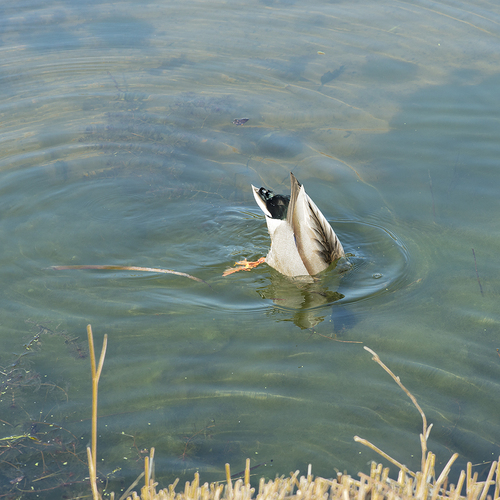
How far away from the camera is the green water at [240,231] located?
3182 millimetres

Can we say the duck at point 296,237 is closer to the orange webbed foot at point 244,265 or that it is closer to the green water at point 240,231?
the orange webbed foot at point 244,265

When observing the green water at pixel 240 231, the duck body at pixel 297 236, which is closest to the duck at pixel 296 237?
the duck body at pixel 297 236

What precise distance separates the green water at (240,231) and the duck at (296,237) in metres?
0.16

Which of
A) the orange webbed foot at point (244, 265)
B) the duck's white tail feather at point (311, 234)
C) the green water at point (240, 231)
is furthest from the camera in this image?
the orange webbed foot at point (244, 265)

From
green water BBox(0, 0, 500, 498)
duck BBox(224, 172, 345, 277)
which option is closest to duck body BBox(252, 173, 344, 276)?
duck BBox(224, 172, 345, 277)

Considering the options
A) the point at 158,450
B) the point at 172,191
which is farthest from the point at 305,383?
the point at 172,191

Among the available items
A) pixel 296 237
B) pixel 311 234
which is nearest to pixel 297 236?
pixel 296 237

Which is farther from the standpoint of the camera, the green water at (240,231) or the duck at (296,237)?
the duck at (296,237)

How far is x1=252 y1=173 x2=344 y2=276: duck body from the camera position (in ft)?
13.9

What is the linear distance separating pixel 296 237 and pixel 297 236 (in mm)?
16

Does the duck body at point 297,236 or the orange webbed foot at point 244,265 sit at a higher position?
the duck body at point 297,236

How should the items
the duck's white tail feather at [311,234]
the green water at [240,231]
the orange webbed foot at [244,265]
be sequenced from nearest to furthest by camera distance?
the green water at [240,231] → the duck's white tail feather at [311,234] → the orange webbed foot at [244,265]

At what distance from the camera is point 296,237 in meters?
4.39

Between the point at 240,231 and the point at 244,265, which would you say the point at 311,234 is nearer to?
the point at 244,265
